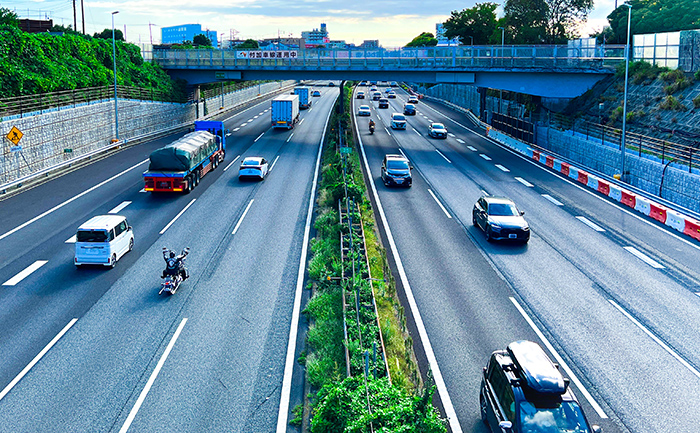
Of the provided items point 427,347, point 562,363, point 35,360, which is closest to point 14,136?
point 35,360

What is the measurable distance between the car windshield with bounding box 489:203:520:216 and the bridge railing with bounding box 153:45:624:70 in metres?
30.3

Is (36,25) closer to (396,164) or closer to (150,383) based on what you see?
(396,164)

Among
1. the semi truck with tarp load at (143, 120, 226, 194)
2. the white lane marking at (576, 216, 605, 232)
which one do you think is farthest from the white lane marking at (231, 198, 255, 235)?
the white lane marking at (576, 216, 605, 232)

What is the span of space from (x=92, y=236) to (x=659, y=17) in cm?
8347

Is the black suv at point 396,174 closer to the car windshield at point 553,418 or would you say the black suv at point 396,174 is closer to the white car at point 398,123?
the car windshield at point 553,418

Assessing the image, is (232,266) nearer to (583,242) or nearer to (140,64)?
(583,242)

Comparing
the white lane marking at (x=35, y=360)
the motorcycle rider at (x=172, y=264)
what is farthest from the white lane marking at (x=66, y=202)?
the white lane marking at (x=35, y=360)

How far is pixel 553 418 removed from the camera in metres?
12.3

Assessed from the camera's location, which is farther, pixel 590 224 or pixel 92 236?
pixel 590 224

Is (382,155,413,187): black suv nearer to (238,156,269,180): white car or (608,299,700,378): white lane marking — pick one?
(238,156,269,180): white car

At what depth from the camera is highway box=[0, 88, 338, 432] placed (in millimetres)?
15547

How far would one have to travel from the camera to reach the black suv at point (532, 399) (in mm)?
12164

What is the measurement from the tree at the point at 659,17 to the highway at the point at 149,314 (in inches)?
2635

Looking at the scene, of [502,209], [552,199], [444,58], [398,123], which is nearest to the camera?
[502,209]
